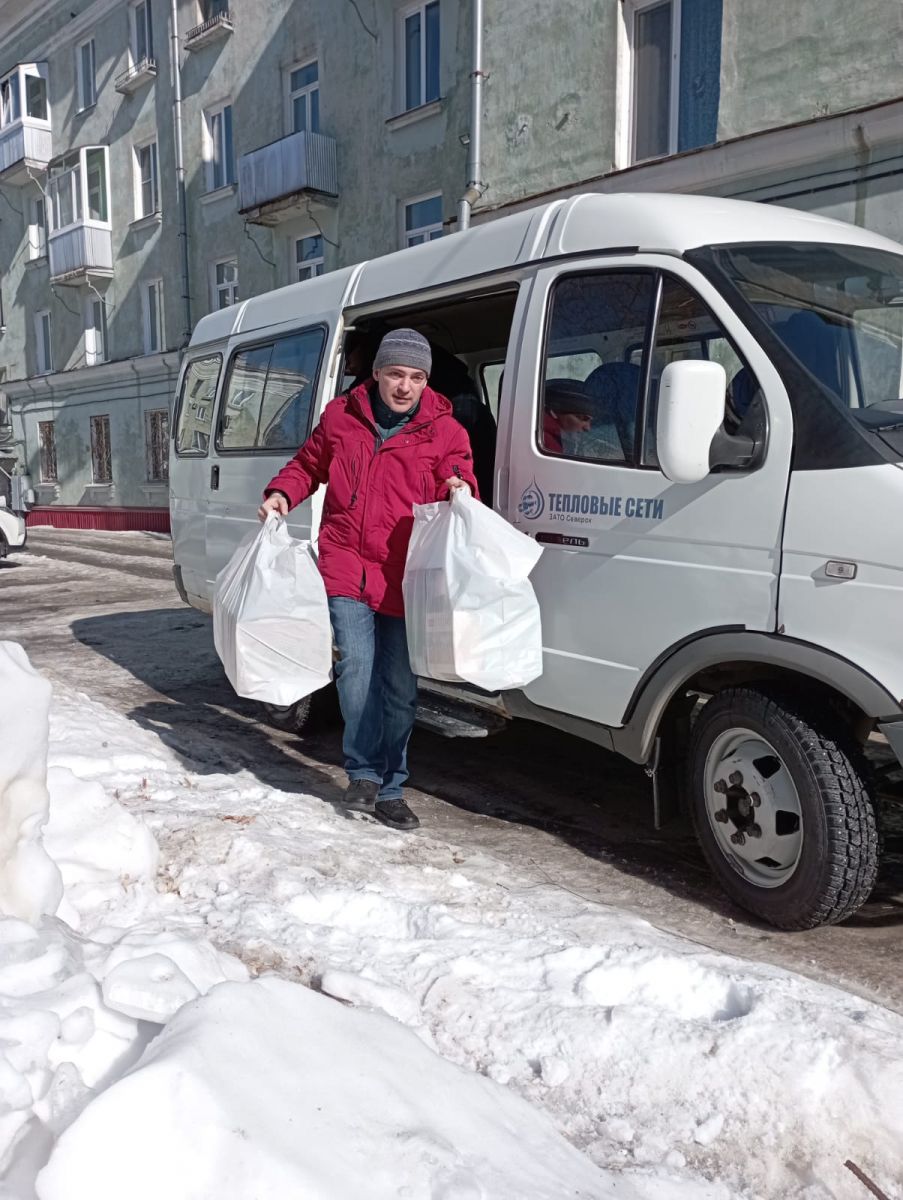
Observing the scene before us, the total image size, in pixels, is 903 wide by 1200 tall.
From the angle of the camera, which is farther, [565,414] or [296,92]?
[296,92]

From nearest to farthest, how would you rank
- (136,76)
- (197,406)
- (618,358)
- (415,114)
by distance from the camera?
(618,358)
(197,406)
(415,114)
(136,76)

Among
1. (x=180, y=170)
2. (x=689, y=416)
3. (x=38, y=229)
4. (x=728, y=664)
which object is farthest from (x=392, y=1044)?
(x=38, y=229)

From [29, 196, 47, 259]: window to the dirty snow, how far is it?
96.8 feet

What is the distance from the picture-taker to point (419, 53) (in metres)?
16.3

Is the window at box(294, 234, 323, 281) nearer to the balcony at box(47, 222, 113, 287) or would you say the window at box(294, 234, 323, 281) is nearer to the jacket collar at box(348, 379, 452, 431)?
the balcony at box(47, 222, 113, 287)

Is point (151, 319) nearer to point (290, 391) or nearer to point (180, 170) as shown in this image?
point (180, 170)

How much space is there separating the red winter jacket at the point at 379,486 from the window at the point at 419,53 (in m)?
13.8

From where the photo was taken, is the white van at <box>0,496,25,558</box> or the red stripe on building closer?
the white van at <box>0,496,25,558</box>

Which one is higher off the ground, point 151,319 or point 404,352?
point 151,319

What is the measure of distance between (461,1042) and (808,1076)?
31.2 inches

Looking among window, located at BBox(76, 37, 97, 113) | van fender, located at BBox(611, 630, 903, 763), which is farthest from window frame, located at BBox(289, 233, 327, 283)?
van fender, located at BBox(611, 630, 903, 763)

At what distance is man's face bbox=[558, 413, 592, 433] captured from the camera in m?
3.71

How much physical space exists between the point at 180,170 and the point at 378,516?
68.6 ft

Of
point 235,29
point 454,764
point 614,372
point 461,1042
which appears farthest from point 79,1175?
point 235,29
